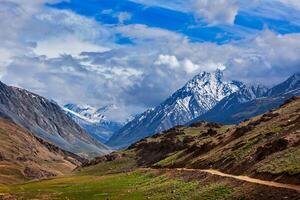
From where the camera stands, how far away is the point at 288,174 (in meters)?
59.9

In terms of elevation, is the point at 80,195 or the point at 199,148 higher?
the point at 199,148

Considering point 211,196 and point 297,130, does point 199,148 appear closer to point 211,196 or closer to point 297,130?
point 297,130

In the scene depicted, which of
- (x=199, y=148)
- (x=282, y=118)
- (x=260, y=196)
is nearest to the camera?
(x=260, y=196)

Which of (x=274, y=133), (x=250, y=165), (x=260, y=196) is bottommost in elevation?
(x=260, y=196)

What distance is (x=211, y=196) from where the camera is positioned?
6181cm

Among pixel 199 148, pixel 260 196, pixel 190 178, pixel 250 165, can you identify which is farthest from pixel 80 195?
pixel 199 148

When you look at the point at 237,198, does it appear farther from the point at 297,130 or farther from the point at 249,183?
the point at 297,130

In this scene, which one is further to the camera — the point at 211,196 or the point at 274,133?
the point at 274,133

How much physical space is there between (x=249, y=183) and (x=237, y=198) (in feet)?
19.0

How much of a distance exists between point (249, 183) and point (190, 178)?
2482 centimetres

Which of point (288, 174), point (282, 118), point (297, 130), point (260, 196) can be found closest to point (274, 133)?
point (297, 130)

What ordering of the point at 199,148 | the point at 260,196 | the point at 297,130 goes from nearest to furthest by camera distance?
1. the point at 260,196
2. the point at 297,130
3. the point at 199,148

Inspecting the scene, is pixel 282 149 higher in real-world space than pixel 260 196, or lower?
higher

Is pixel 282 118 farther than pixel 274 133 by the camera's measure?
Yes
